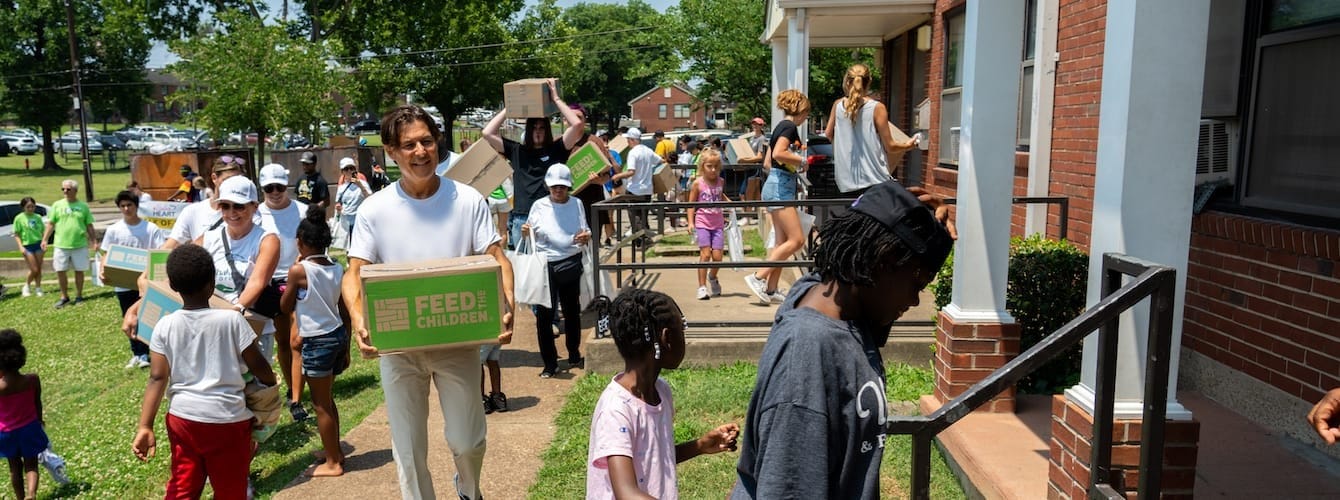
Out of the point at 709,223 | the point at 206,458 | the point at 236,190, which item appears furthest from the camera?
the point at 709,223

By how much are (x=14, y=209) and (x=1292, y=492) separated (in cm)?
2102

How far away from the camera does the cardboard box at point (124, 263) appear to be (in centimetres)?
642

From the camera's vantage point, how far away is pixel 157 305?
4500 mm

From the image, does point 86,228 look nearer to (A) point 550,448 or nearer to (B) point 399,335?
(A) point 550,448

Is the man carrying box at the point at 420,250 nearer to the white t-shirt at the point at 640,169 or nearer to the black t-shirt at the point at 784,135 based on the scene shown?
the black t-shirt at the point at 784,135

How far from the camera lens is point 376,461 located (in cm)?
543

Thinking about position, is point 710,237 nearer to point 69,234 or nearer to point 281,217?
point 281,217

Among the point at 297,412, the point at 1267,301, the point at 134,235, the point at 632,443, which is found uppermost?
the point at 1267,301

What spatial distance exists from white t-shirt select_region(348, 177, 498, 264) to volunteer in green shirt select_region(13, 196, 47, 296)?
38.2 feet

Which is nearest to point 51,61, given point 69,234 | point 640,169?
point 69,234

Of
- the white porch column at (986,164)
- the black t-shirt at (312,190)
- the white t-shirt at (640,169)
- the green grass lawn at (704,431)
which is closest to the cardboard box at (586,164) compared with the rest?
the green grass lawn at (704,431)

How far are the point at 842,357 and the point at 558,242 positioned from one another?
523 centimetres

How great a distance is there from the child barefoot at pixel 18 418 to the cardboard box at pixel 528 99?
3471 mm

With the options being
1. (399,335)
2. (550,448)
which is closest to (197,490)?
(399,335)
